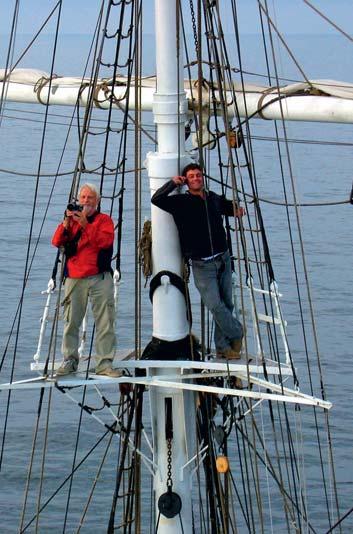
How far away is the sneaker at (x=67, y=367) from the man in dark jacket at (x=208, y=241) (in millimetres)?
1430

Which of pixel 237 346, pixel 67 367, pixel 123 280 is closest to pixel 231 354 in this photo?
pixel 237 346

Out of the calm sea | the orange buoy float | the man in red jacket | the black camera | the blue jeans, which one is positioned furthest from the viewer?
the calm sea

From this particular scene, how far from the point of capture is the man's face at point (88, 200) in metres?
13.6

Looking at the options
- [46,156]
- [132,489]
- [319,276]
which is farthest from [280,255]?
[132,489]

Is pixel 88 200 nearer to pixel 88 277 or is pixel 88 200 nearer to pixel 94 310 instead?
pixel 88 277

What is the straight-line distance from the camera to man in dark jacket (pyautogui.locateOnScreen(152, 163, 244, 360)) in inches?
543

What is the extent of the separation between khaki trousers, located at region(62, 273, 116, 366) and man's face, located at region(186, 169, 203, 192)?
1245mm

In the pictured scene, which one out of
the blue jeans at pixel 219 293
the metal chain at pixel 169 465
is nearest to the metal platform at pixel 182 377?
the blue jeans at pixel 219 293

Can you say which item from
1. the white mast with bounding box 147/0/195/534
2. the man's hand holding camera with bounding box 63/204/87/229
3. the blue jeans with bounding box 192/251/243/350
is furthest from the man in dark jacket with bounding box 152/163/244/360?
the man's hand holding camera with bounding box 63/204/87/229

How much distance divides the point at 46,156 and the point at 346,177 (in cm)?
1006

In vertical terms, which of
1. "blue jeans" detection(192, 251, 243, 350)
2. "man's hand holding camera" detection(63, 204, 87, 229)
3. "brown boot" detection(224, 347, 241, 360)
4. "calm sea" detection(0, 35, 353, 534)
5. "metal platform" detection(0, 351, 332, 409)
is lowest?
"metal platform" detection(0, 351, 332, 409)

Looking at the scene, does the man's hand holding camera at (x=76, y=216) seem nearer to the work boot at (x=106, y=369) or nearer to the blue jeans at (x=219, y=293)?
the blue jeans at (x=219, y=293)

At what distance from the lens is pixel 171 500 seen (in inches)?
Answer: 575

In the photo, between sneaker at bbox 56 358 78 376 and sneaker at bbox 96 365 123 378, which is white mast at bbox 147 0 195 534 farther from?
sneaker at bbox 56 358 78 376
